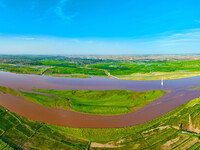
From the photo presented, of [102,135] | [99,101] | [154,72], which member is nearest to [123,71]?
[154,72]

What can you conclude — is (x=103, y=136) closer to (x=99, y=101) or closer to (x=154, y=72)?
(x=99, y=101)

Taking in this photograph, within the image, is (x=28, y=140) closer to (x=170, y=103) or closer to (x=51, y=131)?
(x=51, y=131)

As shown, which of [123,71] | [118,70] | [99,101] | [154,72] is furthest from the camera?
[118,70]

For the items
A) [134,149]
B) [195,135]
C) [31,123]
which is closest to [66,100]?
[31,123]

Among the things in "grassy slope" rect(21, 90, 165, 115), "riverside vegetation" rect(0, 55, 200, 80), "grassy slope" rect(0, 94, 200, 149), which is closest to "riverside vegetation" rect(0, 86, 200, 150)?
"grassy slope" rect(0, 94, 200, 149)

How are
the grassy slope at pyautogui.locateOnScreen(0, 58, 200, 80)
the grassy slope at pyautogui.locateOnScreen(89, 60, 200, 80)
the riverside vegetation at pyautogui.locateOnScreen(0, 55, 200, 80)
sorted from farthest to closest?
1. the riverside vegetation at pyautogui.locateOnScreen(0, 55, 200, 80)
2. the grassy slope at pyautogui.locateOnScreen(0, 58, 200, 80)
3. the grassy slope at pyautogui.locateOnScreen(89, 60, 200, 80)

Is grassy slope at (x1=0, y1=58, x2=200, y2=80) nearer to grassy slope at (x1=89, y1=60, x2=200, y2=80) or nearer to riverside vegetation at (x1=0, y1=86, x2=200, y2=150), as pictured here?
grassy slope at (x1=89, y1=60, x2=200, y2=80)

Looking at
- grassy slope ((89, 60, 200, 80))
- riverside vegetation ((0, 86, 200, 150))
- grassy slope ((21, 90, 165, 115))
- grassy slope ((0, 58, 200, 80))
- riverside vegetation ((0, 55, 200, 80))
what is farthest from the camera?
riverside vegetation ((0, 55, 200, 80))
